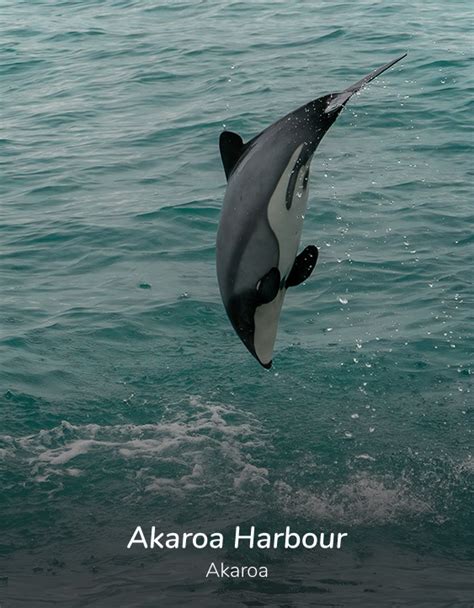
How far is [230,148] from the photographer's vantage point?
526 cm

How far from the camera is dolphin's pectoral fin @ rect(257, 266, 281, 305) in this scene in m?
5.04

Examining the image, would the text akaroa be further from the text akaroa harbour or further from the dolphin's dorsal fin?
the dolphin's dorsal fin

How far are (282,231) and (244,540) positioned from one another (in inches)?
162

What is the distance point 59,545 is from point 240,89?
515 inches

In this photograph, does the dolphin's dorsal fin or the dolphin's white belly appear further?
the dolphin's dorsal fin

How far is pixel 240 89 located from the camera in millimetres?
20125

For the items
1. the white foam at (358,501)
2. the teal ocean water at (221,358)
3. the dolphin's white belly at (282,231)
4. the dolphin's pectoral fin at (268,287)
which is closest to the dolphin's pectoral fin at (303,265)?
the dolphin's white belly at (282,231)

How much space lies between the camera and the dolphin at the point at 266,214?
4.99m

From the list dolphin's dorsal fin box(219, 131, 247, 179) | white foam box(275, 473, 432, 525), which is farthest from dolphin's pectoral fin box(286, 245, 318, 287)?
white foam box(275, 473, 432, 525)

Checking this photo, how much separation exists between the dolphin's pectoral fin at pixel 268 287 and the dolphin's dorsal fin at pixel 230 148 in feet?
1.85

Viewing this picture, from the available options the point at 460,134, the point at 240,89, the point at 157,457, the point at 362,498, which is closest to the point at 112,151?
the point at 240,89

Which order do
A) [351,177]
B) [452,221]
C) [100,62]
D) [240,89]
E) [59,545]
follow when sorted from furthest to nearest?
[100,62] < [240,89] < [351,177] < [452,221] < [59,545]

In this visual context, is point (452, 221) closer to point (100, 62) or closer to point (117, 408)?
point (117, 408)

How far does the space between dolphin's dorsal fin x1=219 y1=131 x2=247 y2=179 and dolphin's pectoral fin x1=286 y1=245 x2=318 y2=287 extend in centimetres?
54
